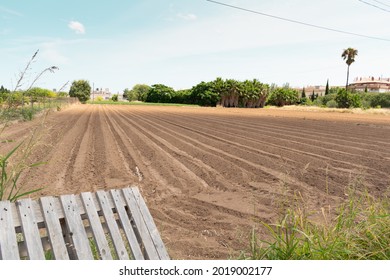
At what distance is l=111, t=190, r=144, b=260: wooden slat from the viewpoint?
2.77 m

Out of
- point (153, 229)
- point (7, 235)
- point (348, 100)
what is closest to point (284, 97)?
point (348, 100)

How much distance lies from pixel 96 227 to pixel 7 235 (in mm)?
656

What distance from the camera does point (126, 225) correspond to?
287cm

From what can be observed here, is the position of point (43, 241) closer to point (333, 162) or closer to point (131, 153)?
point (131, 153)

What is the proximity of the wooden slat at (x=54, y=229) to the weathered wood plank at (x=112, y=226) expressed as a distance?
405 millimetres

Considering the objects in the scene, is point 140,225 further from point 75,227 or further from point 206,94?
point 206,94

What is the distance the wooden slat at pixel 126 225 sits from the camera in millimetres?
2770

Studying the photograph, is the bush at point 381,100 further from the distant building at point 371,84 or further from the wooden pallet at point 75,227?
the wooden pallet at point 75,227

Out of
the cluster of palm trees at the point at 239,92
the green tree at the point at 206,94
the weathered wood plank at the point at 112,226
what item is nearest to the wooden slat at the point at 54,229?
the weathered wood plank at the point at 112,226

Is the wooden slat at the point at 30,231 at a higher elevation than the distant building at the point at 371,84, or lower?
lower

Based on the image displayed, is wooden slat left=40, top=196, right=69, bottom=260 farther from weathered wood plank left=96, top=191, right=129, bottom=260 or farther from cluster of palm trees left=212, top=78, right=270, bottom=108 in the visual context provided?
cluster of palm trees left=212, top=78, right=270, bottom=108

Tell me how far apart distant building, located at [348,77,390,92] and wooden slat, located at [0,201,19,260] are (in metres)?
135

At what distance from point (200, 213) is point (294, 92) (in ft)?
304

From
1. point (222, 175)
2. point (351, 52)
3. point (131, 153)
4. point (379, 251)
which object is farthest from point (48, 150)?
point (351, 52)
